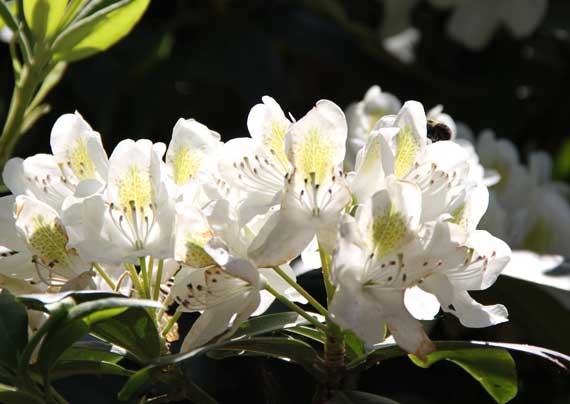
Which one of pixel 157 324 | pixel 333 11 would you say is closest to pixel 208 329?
pixel 157 324

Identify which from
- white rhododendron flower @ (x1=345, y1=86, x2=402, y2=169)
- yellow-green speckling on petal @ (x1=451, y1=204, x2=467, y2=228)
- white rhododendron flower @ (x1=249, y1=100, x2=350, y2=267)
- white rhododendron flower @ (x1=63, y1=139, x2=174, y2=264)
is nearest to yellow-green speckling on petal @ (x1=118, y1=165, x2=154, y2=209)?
white rhododendron flower @ (x1=63, y1=139, x2=174, y2=264)

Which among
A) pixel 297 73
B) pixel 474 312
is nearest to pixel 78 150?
pixel 474 312

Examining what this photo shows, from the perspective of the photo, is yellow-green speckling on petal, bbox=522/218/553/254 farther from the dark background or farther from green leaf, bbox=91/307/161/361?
green leaf, bbox=91/307/161/361

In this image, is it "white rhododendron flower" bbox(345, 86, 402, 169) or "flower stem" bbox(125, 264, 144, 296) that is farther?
"white rhododendron flower" bbox(345, 86, 402, 169)

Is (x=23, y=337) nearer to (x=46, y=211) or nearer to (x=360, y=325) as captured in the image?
(x=46, y=211)

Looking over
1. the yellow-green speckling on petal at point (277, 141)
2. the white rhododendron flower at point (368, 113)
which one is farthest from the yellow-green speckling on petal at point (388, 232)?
the white rhododendron flower at point (368, 113)
